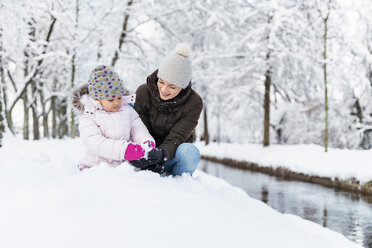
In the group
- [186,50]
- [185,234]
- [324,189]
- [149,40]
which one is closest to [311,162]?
[324,189]

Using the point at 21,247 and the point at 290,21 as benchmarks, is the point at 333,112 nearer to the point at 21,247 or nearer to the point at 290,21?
the point at 290,21

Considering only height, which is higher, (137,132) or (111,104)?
(111,104)

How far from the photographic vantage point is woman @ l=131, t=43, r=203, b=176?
3.14 metres

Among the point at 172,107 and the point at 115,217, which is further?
the point at 172,107

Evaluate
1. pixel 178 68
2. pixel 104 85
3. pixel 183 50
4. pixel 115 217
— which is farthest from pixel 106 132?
pixel 115 217

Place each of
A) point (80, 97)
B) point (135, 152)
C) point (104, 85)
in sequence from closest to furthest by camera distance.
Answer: point (135, 152)
point (104, 85)
point (80, 97)

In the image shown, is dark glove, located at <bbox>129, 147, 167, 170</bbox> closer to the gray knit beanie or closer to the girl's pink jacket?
the girl's pink jacket

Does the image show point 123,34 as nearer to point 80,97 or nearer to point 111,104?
point 80,97

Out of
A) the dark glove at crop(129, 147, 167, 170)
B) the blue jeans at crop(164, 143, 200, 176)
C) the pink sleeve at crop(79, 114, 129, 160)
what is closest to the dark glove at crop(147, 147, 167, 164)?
the dark glove at crop(129, 147, 167, 170)

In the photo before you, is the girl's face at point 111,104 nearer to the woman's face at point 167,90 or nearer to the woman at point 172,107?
the woman at point 172,107

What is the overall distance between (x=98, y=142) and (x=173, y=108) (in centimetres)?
84

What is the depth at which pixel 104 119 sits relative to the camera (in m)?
2.85

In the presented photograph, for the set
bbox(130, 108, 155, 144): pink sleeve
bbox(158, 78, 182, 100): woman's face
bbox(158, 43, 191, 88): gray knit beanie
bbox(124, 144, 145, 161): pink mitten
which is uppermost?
bbox(158, 43, 191, 88): gray knit beanie

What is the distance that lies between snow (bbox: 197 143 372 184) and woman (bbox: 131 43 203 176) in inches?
242
